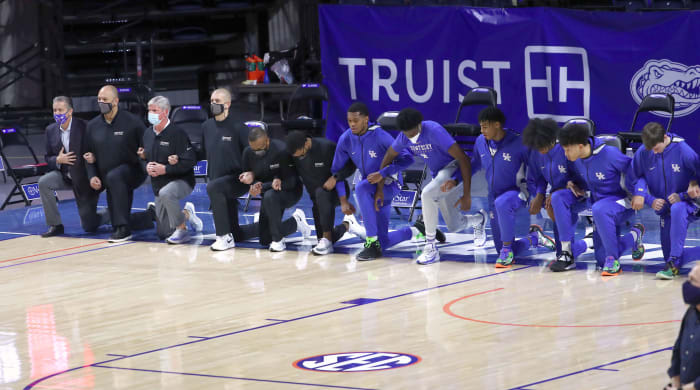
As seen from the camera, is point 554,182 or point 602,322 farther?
point 554,182

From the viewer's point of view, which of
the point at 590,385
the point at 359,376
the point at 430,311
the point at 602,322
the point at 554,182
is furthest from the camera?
the point at 554,182

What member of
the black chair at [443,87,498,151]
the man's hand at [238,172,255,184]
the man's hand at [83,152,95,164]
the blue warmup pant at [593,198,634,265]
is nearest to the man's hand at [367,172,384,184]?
the man's hand at [238,172,255,184]

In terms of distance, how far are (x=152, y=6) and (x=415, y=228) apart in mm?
12665

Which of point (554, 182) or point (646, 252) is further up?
point (554, 182)

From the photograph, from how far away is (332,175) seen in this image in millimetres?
11891

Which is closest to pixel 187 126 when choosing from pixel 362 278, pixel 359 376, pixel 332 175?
pixel 332 175

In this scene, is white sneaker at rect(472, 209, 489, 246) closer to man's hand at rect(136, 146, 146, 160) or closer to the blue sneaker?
the blue sneaker

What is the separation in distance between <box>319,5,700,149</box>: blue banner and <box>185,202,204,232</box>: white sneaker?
81.3 inches

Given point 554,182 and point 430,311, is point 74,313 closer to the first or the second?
point 430,311

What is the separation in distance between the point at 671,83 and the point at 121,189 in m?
5.88

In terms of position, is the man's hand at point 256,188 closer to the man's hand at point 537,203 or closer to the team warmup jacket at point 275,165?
the team warmup jacket at point 275,165

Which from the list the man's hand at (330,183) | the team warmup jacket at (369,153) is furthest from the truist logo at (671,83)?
the man's hand at (330,183)

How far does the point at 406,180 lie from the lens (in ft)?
43.4

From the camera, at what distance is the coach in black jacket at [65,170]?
13.4m
